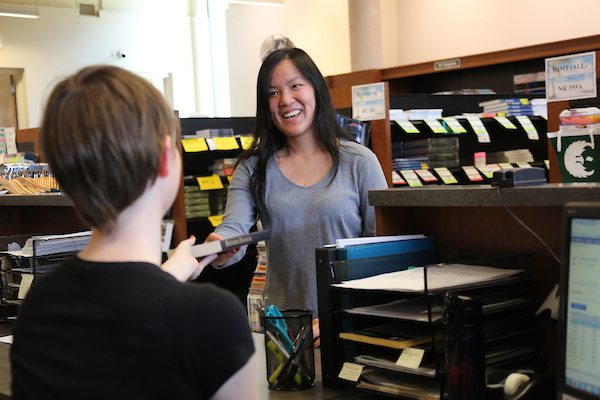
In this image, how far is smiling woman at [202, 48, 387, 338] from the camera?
2.12 meters

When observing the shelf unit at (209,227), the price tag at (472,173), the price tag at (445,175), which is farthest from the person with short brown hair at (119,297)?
the price tag at (472,173)

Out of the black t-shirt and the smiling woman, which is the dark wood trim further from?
the black t-shirt

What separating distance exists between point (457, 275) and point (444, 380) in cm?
24

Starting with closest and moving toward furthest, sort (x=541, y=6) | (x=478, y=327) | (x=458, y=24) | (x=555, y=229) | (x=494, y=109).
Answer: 1. (x=478, y=327)
2. (x=555, y=229)
3. (x=494, y=109)
4. (x=541, y=6)
5. (x=458, y=24)

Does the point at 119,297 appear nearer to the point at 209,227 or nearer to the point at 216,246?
the point at 216,246

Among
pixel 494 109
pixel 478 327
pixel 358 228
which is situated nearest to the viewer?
pixel 478 327

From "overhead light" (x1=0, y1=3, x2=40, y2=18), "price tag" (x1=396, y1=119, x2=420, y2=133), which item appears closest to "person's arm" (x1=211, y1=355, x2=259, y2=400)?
"price tag" (x1=396, y1=119, x2=420, y2=133)

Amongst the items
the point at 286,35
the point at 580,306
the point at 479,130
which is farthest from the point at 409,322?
the point at 286,35

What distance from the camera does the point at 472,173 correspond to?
5090 millimetres

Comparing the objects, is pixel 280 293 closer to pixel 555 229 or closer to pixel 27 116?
pixel 555 229

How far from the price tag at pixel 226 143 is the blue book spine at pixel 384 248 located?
315 cm

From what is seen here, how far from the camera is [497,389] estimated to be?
1.18m

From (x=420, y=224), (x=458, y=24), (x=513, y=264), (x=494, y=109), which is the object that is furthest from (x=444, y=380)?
(x=458, y=24)

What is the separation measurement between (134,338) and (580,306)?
653 mm
